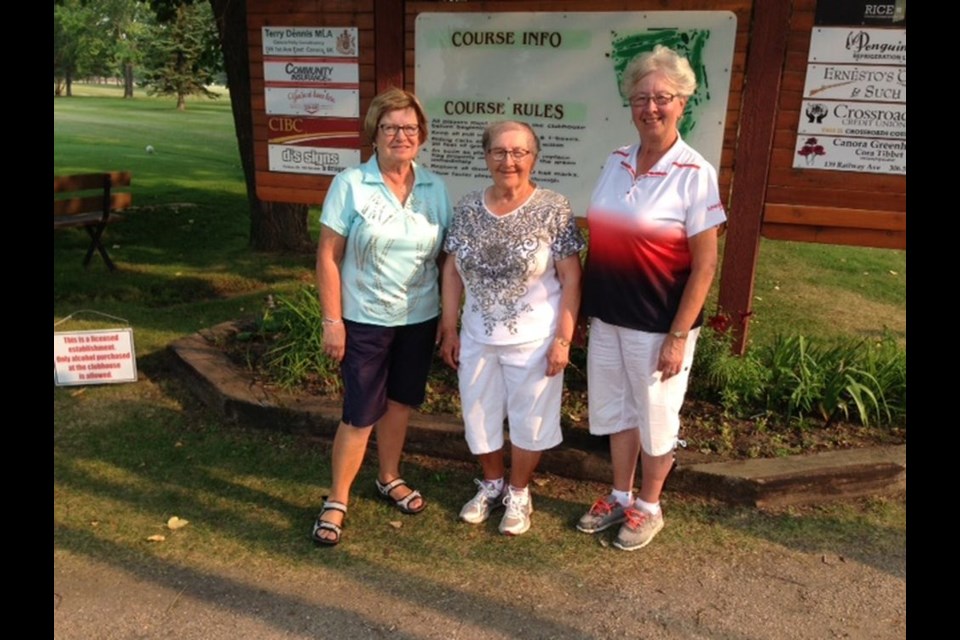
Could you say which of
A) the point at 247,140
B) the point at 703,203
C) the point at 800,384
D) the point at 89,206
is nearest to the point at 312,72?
the point at 703,203

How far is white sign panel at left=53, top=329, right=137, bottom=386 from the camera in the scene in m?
4.77

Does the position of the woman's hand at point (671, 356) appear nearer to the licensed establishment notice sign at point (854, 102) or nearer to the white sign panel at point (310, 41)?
the licensed establishment notice sign at point (854, 102)

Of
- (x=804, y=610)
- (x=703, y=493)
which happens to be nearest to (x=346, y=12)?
(x=703, y=493)

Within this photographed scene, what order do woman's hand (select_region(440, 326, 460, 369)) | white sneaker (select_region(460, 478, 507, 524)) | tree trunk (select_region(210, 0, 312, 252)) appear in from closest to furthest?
woman's hand (select_region(440, 326, 460, 369)), white sneaker (select_region(460, 478, 507, 524)), tree trunk (select_region(210, 0, 312, 252))

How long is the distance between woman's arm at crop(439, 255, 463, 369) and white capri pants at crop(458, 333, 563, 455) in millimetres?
79

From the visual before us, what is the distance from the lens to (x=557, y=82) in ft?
14.2

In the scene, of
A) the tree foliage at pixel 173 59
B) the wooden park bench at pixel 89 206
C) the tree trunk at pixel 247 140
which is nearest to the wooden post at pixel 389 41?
the tree trunk at pixel 247 140

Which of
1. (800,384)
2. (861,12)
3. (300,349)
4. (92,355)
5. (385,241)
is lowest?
(92,355)

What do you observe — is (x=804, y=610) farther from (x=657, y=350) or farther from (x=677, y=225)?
(x=677, y=225)

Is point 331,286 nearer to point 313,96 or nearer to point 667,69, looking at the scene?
point 667,69

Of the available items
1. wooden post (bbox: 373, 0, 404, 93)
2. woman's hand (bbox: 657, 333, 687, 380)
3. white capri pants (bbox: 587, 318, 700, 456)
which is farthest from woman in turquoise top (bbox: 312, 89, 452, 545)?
wooden post (bbox: 373, 0, 404, 93)

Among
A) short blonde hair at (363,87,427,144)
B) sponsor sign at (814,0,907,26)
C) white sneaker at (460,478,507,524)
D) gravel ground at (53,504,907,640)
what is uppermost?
sponsor sign at (814,0,907,26)

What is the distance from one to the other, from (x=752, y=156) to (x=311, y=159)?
2636 millimetres

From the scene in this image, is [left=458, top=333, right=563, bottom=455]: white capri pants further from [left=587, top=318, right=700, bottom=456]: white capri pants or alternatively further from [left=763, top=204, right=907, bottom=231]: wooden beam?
[left=763, top=204, right=907, bottom=231]: wooden beam
